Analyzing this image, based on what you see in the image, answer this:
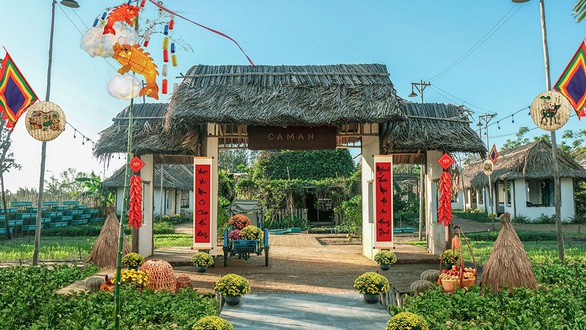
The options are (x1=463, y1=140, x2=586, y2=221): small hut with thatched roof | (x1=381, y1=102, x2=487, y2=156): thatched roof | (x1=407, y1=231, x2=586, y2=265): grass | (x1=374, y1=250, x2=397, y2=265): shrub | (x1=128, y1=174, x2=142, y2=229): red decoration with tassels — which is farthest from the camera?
(x1=463, y1=140, x2=586, y2=221): small hut with thatched roof

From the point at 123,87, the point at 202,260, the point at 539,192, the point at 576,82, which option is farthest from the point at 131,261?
the point at 539,192

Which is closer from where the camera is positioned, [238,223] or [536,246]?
[238,223]

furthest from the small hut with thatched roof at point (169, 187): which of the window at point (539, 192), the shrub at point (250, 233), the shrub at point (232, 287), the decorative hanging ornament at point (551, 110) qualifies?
the decorative hanging ornament at point (551, 110)

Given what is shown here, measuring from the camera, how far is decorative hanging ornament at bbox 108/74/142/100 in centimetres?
401

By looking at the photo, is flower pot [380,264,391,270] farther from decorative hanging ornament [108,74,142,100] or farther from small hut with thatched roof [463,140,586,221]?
small hut with thatched roof [463,140,586,221]

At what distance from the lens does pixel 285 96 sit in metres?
10.7

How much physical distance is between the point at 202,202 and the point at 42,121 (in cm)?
346

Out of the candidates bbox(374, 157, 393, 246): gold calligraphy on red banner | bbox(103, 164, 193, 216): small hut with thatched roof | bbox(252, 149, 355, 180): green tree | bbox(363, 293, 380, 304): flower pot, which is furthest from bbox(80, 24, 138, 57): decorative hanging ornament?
bbox(252, 149, 355, 180): green tree

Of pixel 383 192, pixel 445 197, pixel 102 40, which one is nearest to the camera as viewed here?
pixel 102 40

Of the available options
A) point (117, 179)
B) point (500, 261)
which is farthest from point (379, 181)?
point (117, 179)

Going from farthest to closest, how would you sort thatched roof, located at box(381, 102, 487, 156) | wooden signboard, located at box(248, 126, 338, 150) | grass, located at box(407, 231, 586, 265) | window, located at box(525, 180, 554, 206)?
window, located at box(525, 180, 554, 206)
grass, located at box(407, 231, 586, 265)
thatched roof, located at box(381, 102, 487, 156)
wooden signboard, located at box(248, 126, 338, 150)

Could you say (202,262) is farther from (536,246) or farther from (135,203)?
(536,246)

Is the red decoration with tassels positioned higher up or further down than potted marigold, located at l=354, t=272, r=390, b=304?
higher up

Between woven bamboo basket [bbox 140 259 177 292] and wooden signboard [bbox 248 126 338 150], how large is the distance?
459cm
